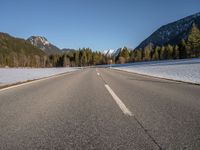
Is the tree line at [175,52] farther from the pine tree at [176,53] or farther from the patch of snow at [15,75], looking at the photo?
the patch of snow at [15,75]

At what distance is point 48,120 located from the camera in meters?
5.47

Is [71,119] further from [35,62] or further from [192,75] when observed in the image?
[35,62]

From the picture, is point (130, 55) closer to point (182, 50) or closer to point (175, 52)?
point (175, 52)

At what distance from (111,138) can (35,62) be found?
7016 inches

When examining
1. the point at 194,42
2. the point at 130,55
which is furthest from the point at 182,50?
the point at 130,55

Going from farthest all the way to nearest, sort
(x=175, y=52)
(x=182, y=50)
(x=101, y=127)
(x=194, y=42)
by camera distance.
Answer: (x=175, y=52) < (x=182, y=50) < (x=194, y=42) < (x=101, y=127)

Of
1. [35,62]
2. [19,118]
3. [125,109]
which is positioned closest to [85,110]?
[125,109]

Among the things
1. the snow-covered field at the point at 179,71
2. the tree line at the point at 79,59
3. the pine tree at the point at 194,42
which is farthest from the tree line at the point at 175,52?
the snow-covered field at the point at 179,71

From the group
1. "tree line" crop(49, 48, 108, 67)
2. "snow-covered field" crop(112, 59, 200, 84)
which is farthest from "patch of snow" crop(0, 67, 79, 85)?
"tree line" crop(49, 48, 108, 67)

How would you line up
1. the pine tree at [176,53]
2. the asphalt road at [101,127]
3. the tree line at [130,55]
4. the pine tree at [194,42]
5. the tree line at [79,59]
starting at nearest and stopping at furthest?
the asphalt road at [101,127] → the pine tree at [194,42] → the tree line at [130,55] → the pine tree at [176,53] → the tree line at [79,59]

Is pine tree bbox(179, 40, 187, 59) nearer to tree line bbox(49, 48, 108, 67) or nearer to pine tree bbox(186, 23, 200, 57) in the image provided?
pine tree bbox(186, 23, 200, 57)

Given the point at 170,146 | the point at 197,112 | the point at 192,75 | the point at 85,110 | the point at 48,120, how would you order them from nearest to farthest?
the point at 170,146 → the point at 48,120 → the point at 197,112 → the point at 85,110 → the point at 192,75

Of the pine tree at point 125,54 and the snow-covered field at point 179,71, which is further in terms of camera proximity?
the pine tree at point 125,54

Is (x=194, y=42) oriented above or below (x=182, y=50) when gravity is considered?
above
